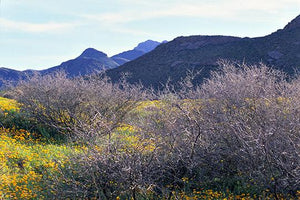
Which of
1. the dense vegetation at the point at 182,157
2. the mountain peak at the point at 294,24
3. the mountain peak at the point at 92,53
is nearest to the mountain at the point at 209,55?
the mountain peak at the point at 294,24

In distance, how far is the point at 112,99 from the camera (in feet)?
40.0

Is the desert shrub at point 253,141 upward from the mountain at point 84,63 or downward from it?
downward

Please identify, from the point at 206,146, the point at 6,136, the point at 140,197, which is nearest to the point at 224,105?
the point at 206,146

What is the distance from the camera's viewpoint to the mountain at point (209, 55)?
4084 centimetres

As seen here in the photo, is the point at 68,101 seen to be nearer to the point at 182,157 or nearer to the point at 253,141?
the point at 182,157

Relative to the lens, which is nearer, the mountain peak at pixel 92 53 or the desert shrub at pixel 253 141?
the desert shrub at pixel 253 141

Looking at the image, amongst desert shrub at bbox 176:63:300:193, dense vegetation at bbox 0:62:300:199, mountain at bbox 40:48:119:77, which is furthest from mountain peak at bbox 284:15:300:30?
mountain at bbox 40:48:119:77

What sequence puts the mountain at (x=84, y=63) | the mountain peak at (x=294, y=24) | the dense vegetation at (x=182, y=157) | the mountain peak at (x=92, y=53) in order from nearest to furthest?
the dense vegetation at (x=182, y=157), the mountain peak at (x=294, y=24), the mountain at (x=84, y=63), the mountain peak at (x=92, y=53)

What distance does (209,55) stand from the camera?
50.2 m

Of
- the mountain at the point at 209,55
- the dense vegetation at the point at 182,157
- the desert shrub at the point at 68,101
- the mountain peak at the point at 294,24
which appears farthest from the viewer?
the mountain peak at the point at 294,24

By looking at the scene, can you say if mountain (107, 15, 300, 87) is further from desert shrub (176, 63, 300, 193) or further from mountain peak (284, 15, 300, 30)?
desert shrub (176, 63, 300, 193)

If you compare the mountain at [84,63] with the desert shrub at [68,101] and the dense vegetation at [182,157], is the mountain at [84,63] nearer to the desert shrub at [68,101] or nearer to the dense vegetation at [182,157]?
the desert shrub at [68,101]

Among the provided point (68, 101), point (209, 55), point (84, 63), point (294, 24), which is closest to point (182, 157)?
point (68, 101)

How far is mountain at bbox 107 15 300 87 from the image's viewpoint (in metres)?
40.8
